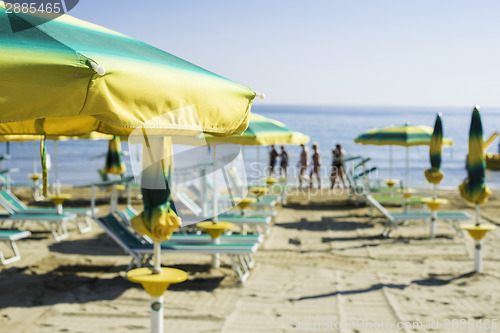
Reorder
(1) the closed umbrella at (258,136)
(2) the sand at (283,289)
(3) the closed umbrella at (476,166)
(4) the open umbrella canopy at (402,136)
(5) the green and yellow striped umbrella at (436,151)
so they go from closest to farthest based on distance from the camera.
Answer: (2) the sand at (283,289) → (3) the closed umbrella at (476,166) → (1) the closed umbrella at (258,136) → (5) the green and yellow striped umbrella at (436,151) → (4) the open umbrella canopy at (402,136)

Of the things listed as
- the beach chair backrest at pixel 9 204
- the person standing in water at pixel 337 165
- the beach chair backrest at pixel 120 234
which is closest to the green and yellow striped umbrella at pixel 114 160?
the beach chair backrest at pixel 9 204

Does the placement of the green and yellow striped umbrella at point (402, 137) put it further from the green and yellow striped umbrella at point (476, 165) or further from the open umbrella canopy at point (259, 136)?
the green and yellow striped umbrella at point (476, 165)

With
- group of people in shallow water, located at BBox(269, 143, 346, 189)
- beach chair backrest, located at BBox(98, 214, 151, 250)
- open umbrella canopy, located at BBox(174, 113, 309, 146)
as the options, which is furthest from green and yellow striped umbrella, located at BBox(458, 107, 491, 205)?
group of people in shallow water, located at BBox(269, 143, 346, 189)

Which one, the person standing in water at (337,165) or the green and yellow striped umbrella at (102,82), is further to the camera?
the person standing in water at (337,165)

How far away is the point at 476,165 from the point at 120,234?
5.10 m

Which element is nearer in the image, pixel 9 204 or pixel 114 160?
pixel 9 204

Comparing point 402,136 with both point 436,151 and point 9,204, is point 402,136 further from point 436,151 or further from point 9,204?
point 9,204

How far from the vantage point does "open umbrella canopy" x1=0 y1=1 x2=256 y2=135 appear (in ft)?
7.58

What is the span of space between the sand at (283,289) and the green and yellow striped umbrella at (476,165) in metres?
1.12

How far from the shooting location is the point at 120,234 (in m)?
7.39

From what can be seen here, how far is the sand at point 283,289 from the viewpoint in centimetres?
541

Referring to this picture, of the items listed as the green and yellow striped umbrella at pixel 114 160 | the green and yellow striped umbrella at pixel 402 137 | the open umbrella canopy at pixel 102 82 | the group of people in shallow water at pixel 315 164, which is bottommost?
the group of people in shallow water at pixel 315 164

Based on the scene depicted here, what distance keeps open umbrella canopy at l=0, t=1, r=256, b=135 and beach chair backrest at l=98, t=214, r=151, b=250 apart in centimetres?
412

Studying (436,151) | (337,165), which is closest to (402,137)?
(436,151)
